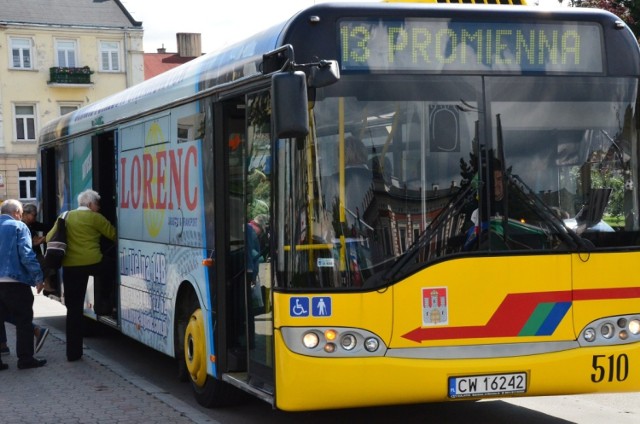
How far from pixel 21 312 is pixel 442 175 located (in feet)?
19.4

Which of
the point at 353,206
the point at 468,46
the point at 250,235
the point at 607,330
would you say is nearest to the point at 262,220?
the point at 250,235

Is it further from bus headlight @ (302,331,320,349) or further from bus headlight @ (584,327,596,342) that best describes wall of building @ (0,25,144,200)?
bus headlight @ (584,327,596,342)

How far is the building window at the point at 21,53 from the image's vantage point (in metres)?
63.0

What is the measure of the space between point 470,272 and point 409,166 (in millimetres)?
743

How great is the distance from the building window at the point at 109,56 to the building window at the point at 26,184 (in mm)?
7887

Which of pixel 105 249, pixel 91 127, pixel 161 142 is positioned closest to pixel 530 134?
pixel 161 142

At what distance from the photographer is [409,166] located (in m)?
6.96

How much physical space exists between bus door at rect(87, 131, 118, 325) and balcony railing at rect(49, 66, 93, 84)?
52.4 m

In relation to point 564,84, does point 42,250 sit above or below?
below

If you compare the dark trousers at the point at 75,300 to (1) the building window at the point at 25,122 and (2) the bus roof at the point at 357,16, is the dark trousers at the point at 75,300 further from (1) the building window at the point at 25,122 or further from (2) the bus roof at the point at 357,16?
(1) the building window at the point at 25,122

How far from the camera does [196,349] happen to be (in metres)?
8.96

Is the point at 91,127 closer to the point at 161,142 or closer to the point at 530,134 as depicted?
the point at 161,142

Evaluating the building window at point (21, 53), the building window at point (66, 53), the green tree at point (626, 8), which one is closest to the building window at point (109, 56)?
the building window at point (66, 53)

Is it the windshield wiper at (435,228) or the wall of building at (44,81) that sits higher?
the wall of building at (44,81)
